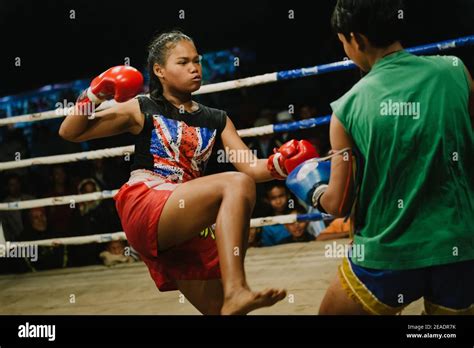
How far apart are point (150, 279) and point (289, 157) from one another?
1.42 m

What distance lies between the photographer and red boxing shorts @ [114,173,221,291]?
5.63ft

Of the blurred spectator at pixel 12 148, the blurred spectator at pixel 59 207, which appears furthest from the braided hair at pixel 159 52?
the blurred spectator at pixel 12 148

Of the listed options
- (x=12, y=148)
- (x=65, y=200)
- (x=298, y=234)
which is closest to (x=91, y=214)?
(x=65, y=200)

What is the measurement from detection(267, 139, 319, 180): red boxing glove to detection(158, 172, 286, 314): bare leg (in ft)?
0.66

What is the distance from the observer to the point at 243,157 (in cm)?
196

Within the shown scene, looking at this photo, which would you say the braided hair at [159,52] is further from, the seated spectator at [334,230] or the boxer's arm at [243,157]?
the seated spectator at [334,230]

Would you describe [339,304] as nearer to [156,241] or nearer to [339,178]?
[339,178]

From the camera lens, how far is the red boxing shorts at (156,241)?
1.72 meters


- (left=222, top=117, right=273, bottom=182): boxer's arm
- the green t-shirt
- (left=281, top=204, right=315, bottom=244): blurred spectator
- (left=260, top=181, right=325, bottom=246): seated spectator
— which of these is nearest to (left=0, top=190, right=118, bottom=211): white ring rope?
(left=260, top=181, right=325, bottom=246): seated spectator

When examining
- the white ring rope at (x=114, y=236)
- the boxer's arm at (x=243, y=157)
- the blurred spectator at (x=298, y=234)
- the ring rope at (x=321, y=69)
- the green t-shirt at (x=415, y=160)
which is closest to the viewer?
the green t-shirt at (x=415, y=160)

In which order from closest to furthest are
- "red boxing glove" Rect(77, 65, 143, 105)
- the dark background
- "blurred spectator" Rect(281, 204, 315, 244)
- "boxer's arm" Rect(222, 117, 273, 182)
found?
"red boxing glove" Rect(77, 65, 143, 105) → "boxer's arm" Rect(222, 117, 273, 182) → "blurred spectator" Rect(281, 204, 315, 244) → the dark background

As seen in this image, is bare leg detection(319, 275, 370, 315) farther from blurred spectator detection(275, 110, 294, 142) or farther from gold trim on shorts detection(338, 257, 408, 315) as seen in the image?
blurred spectator detection(275, 110, 294, 142)

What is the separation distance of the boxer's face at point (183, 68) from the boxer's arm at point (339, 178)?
2.18ft
